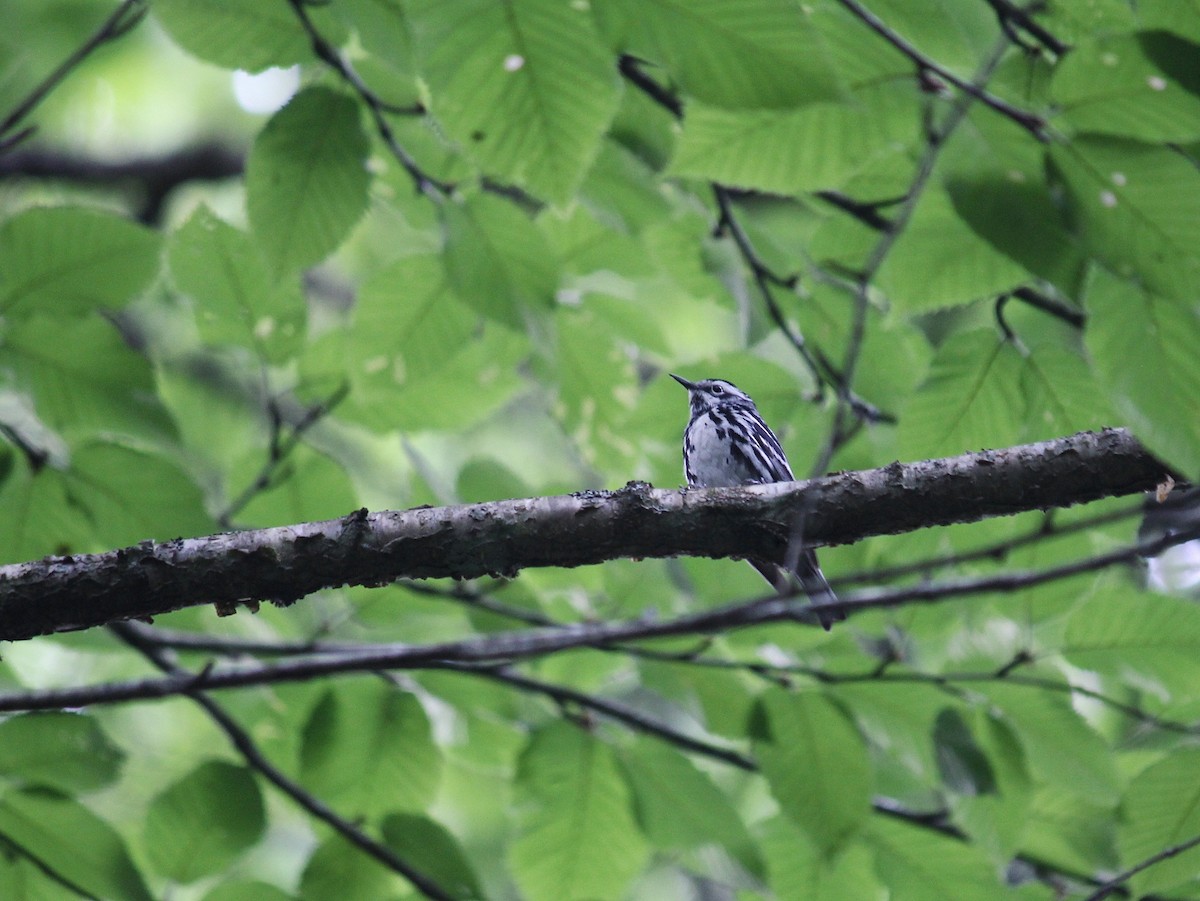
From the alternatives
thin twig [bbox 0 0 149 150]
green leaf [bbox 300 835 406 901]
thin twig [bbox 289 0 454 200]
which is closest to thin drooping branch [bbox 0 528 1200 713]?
green leaf [bbox 300 835 406 901]

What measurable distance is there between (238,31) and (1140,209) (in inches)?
86.7

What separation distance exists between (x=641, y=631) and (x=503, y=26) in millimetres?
1074

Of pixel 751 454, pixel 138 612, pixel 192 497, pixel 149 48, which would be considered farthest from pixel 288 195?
pixel 149 48

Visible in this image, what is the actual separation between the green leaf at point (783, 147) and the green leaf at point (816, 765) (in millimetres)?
1447

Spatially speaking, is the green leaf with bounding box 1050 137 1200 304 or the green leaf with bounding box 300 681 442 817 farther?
the green leaf with bounding box 300 681 442 817

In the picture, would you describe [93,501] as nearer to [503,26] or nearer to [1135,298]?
[503,26]

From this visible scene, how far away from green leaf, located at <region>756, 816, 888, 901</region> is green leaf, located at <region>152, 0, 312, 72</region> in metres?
2.58

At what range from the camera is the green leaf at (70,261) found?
289cm

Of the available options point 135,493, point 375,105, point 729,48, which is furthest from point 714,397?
point 729,48

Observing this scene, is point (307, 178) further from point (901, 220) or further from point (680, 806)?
point (680, 806)

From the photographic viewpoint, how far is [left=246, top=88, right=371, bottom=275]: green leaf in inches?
109

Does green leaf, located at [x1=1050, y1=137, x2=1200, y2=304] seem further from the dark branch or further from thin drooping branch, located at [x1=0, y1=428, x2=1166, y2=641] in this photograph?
the dark branch

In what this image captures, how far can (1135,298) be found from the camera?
2.09 meters

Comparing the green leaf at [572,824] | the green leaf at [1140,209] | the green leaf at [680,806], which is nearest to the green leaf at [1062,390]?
the green leaf at [1140,209]
